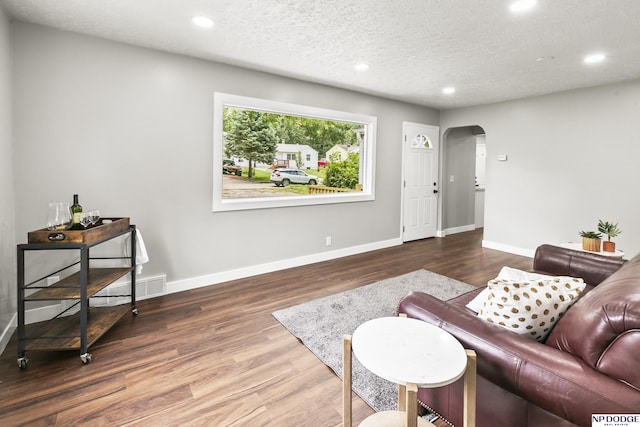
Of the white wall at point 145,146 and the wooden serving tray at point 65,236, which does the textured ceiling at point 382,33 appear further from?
the wooden serving tray at point 65,236

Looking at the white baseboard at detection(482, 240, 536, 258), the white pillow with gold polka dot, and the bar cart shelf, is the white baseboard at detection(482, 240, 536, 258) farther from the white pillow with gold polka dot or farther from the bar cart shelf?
the bar cart shelf

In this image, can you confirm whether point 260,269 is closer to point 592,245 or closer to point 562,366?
point 562,366

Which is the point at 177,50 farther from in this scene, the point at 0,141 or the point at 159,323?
the point at 159,323

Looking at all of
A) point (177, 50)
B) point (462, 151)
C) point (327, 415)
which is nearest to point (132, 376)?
point (327, 415)

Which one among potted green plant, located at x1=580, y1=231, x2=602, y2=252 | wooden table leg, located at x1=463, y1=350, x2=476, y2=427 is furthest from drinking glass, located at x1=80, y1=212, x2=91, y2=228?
potted green plant, located at x1=580, y1=231, x2=602, y2=252

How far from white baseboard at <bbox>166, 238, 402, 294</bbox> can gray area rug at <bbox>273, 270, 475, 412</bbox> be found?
3.51 feet

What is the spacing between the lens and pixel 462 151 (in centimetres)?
654

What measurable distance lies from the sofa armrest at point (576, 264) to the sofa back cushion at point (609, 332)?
135cm

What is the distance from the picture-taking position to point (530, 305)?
4.31 feet

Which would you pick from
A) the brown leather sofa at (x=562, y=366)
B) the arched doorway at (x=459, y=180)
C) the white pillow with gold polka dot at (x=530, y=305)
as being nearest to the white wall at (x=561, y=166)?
the arched doorway at (x=459, y=180)

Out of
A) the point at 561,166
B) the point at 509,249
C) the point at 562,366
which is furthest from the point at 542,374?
the point at 509,249

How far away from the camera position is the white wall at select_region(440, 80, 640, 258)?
13.1ft

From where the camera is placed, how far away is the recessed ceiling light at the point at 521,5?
7.11ft

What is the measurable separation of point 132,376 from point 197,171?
6.71 feet
